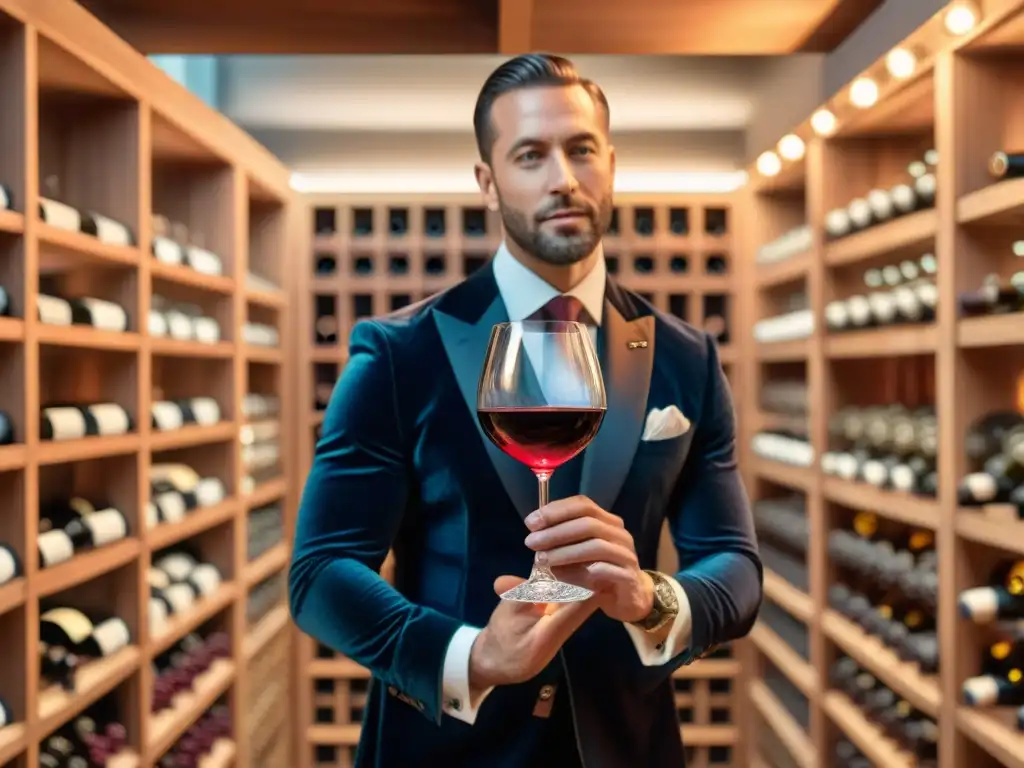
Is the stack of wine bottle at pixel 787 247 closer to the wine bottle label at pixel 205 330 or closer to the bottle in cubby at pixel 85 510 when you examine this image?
the wine bottle label at pixel 205 330

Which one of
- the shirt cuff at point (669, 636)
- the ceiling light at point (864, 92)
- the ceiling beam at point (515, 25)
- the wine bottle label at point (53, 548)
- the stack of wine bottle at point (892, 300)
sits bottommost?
the wine bottle label at point (53, 548)

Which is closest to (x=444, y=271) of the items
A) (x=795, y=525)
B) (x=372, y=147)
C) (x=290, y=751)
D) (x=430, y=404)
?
(x=372, y=147)

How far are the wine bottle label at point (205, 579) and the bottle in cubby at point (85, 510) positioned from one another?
1.76 feet

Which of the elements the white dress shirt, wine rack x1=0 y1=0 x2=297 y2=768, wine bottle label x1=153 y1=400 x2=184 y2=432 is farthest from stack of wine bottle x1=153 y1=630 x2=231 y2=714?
the white dress shirt

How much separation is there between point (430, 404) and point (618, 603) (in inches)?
13.0

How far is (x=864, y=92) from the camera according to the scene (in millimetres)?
2416

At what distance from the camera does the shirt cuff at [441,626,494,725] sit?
1.07 meters

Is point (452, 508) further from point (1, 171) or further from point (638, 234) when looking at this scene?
point (638, 234)

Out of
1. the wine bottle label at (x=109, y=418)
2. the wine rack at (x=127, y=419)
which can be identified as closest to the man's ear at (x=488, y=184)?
the wine rack at (x=127, y=419)

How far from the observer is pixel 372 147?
416cm

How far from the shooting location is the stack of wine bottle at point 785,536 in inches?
125

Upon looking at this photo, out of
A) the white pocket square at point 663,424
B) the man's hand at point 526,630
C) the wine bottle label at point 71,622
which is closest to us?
the man's hand at point 526,630

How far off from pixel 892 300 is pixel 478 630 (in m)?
1.63

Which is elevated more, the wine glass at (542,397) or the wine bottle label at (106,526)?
the wine glass at (542,397)
